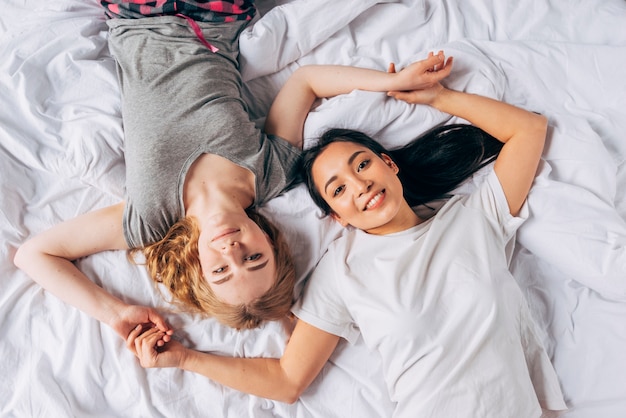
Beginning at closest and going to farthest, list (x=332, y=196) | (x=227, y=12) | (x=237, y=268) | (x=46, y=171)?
(x=237, y=268) < (x=332, y=196) < (x=46, y=171) < (x=227, y=12)

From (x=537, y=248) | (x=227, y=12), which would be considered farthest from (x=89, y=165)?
(x=537, y=248)

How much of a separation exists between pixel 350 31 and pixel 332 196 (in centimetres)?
56

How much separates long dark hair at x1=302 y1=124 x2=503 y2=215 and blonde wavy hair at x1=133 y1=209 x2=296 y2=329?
18 cm

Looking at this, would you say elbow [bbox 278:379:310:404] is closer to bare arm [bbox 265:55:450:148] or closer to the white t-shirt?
the white t-shirt

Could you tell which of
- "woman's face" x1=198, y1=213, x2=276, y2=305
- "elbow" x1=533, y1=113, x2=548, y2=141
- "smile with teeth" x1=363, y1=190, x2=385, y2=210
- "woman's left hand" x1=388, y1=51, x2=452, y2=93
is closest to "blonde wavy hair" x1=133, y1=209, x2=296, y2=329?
"woman's face" x1=198, y1=213, x2=276, y2=305

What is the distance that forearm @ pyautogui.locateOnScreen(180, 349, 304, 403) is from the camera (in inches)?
49.9

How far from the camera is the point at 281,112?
1434 mm

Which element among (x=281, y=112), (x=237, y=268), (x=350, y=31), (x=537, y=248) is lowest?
(x=537, y=248)

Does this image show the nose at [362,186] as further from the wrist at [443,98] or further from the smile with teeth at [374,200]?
the wrist at [443,98]

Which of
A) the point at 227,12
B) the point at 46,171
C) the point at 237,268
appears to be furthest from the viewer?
the point at 227,12

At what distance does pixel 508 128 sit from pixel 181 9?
93 cm

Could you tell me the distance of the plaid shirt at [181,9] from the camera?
144 centimetres

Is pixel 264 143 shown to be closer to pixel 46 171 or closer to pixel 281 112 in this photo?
pixel 281 112

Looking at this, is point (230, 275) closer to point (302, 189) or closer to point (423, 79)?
point (302, 189)
